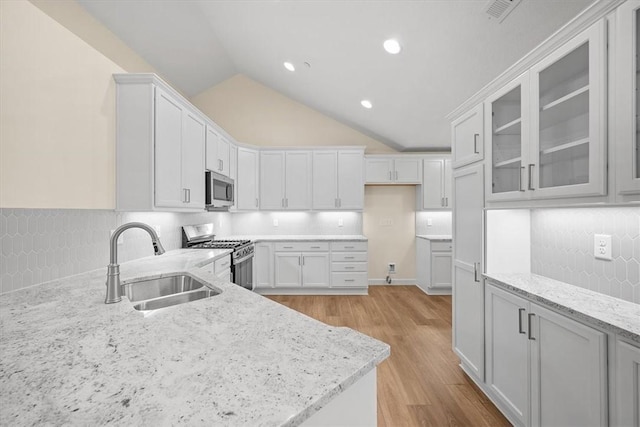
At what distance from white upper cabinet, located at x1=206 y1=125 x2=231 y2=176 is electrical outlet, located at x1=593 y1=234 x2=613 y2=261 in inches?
134

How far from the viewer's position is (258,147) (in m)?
4.63

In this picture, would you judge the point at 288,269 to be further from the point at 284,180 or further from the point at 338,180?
the point at 338,180

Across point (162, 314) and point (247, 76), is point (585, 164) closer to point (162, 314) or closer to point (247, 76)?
point (162, 314)

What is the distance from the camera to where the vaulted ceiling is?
2057 millimetres

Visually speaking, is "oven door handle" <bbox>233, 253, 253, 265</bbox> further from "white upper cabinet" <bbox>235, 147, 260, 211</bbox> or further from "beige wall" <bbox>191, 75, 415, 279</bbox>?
"beige wall" <bbox>191, 75, 415, 279</bbox>

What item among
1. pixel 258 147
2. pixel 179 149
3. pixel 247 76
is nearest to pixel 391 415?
pixel 179 149

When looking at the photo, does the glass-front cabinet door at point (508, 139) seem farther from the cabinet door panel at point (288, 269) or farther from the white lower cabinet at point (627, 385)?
the cabinet door panel at point (288, 269)

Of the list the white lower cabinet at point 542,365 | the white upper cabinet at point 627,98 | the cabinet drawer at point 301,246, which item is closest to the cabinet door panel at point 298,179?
the cabinet drawer at point 301,246

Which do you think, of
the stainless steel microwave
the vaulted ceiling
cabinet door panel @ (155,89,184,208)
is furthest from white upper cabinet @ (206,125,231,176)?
the vaulted ceiling

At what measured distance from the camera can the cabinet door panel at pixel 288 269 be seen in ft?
14.4

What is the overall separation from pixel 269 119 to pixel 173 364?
191 inches

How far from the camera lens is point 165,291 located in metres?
1.89

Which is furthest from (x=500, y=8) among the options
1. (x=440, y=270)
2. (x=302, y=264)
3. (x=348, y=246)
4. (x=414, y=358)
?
(x=302, y=264)

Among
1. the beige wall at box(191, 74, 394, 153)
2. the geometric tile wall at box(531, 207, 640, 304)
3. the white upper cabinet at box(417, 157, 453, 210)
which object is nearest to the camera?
the geometric tile wall at box(531, 207, 640, 304)
